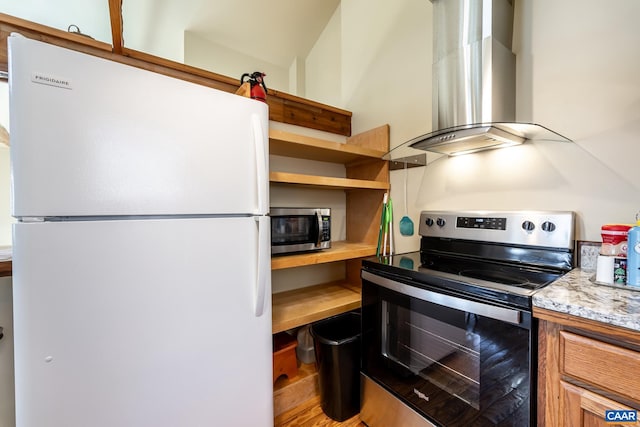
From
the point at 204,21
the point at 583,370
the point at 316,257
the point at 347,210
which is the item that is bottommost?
the point at 583,370

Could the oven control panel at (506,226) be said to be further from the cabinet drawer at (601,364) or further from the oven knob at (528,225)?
the cabinet drawer at (601,364)

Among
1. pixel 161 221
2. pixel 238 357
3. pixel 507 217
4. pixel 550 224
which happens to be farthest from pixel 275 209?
pixel 550 224

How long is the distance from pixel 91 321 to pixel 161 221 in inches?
14.5

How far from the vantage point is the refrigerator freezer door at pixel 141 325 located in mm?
759

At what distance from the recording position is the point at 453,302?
963 mm

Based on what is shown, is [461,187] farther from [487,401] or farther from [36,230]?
[36,230]

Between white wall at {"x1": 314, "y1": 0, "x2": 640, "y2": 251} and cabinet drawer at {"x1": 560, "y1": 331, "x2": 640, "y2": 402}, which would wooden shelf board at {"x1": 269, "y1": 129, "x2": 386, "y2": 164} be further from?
cabinet drawer at {"x1": 560, "y1": 331, "x2": 640, "y2": 402}

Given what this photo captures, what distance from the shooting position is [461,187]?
59.3 inches

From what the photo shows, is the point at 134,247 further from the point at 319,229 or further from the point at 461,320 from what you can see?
the point at 461,320

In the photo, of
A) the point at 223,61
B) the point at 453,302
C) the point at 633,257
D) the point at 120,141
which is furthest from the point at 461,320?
the point at 223,61

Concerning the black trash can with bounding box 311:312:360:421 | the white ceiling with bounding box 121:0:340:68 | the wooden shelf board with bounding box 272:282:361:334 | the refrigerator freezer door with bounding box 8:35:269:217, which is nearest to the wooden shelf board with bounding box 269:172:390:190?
the refrigerator freezer door with bounding box 8:35:269:217

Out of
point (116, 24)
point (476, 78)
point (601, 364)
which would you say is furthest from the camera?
point (116, 24)

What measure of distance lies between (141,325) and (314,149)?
4.22 feet

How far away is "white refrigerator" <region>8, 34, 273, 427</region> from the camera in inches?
29.7
